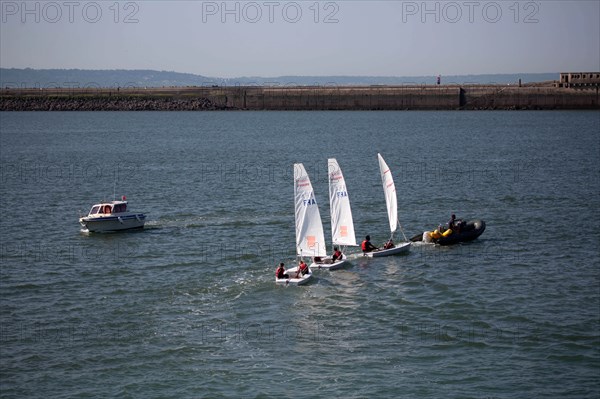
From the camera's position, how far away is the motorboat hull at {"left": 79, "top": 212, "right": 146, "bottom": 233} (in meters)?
59.0

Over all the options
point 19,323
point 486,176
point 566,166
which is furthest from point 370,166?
point 19,323

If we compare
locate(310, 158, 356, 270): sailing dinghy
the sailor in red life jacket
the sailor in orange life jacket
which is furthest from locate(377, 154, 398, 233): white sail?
the sailor in red life jacket

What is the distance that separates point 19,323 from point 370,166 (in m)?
63.7

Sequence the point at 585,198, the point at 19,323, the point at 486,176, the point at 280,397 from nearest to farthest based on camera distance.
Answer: the point at 280,397
the point at 19,323
the point at 585,198
the point at 486,176

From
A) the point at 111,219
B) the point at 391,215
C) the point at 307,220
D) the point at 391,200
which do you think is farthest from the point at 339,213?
the point at 111,219

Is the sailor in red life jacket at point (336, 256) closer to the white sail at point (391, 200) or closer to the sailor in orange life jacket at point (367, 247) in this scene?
the sailor in orange life jacket at point (367, 247)

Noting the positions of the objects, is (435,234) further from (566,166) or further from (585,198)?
(566,166)

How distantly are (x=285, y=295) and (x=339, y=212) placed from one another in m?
10.2

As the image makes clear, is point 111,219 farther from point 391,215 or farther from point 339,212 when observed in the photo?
point 391,215

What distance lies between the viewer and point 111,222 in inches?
2339

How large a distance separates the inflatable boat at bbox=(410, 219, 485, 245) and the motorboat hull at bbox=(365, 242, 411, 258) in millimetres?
2328

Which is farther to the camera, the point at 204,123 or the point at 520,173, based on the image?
the point at 204,123

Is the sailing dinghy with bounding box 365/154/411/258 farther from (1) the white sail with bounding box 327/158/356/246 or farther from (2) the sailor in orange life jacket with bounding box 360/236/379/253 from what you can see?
(1) the white sail with bounding box 327/158/356/246

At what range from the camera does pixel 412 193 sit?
7600 centimetres
